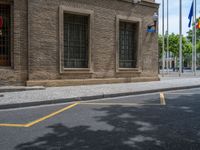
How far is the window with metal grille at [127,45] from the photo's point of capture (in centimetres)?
1761

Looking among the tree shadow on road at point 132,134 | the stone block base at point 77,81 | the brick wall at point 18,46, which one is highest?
the brick wall at point 18,46

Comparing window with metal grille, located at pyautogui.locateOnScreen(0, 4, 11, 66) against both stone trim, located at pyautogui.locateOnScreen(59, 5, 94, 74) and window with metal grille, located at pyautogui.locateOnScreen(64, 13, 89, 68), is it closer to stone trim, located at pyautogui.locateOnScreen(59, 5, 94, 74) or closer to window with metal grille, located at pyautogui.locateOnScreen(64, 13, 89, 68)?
stone trim, located at pyautogui.locateOnScreen(59, 5, 94, 74)

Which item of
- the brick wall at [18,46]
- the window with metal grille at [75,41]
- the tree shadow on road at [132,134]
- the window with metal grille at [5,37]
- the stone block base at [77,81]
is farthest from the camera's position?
the window with metal grille at [75,41]

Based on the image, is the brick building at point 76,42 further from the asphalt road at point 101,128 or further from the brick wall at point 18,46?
the asphalt road at point 101,128

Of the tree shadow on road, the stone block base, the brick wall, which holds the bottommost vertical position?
the tree shadow on road

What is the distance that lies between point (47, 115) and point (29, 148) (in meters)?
2.92

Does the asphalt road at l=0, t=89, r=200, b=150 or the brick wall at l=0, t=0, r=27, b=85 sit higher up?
the brick wall at l=0, t=0, r=27, b=85

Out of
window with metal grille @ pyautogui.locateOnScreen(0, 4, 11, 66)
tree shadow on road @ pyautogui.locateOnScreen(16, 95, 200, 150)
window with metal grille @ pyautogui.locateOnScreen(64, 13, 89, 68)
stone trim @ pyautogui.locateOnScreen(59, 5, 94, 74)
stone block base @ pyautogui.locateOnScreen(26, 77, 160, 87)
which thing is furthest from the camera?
window with metal grille @ pyautogui.locateOnScreen(64, 13, 89, 68)

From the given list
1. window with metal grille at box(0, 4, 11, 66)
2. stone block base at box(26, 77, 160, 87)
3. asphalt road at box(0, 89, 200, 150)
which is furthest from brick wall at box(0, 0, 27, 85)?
asphalt road at box(0, 89, 200, 150)

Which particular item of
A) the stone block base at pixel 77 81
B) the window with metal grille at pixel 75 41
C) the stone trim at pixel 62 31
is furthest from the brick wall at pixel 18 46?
the window with metal grille at pixel 75 41

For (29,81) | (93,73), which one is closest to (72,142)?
(29,81)

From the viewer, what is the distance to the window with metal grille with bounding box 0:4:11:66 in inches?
514

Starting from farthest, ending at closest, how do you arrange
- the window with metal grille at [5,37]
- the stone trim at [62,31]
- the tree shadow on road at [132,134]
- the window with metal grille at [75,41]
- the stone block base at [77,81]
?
the window with metal grille at [75,41] < the stone trim at [62,31] < the stone block base at [77,81] < the window with metal grille at [5,37] < the tree shadow on road at [132,134]

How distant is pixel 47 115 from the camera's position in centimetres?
746
